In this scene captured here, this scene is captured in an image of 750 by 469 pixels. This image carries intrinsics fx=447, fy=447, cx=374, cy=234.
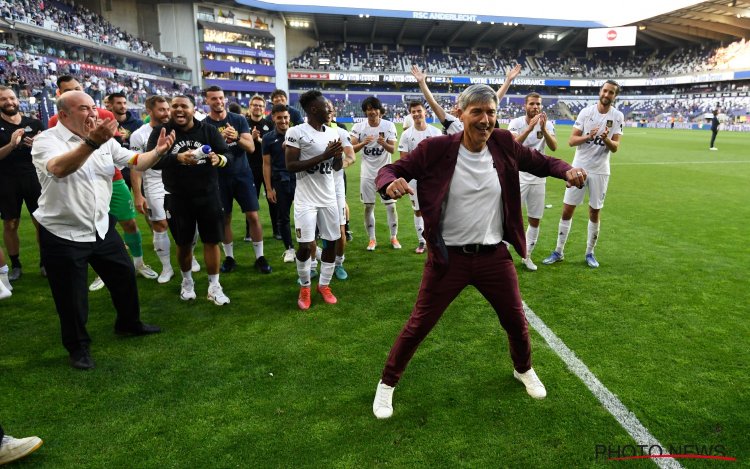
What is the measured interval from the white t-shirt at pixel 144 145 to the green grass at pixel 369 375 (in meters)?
1.40

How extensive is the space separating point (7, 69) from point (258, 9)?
43.2 meters

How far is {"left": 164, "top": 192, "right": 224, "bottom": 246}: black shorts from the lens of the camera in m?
4.91

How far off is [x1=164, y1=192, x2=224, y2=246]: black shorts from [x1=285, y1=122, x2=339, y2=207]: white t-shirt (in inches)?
35.7

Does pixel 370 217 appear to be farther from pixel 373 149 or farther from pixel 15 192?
pixel 15 192

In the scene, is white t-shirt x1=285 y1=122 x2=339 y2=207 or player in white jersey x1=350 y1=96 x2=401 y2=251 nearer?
white t-shirt x1=285 y1=122 x2=339 y2=207

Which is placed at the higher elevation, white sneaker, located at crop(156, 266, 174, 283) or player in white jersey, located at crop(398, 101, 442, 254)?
player in white jersey, located at crop(398, 101, 442, 254)

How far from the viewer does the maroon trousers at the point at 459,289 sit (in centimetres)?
314

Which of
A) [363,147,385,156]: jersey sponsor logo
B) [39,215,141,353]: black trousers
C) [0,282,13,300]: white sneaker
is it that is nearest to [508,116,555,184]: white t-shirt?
[363,147,385,156]: jersey sponsor logo

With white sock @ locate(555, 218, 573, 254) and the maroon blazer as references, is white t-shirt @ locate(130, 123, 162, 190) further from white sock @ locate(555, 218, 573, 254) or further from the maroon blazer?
white sock @ locate(555, 218, 573, 254)

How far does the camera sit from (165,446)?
9.63ft

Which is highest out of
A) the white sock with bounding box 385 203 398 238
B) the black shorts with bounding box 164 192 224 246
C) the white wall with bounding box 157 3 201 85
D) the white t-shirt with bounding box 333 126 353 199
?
the white wall with bounding box 157 3 201 85

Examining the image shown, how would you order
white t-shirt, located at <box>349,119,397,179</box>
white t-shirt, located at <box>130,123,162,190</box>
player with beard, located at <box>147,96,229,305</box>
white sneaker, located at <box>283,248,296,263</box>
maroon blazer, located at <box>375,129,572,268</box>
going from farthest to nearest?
1. white t-shirt, located at <box>349,119,397,179</box>
2. white sneaker, located at <box>283,248,296,263</box>
3. white t-shirt, located at <box>130,123,162,190</box>
4. player with beard, located at <box>147,96,229,305</box>
5. maroon blazer, located at <box>375,129,572,268</box>

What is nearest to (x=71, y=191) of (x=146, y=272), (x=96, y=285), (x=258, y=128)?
(x=96, y=285)

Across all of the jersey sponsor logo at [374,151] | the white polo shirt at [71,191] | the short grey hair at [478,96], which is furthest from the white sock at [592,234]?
the white polo shirt at [71,191]
